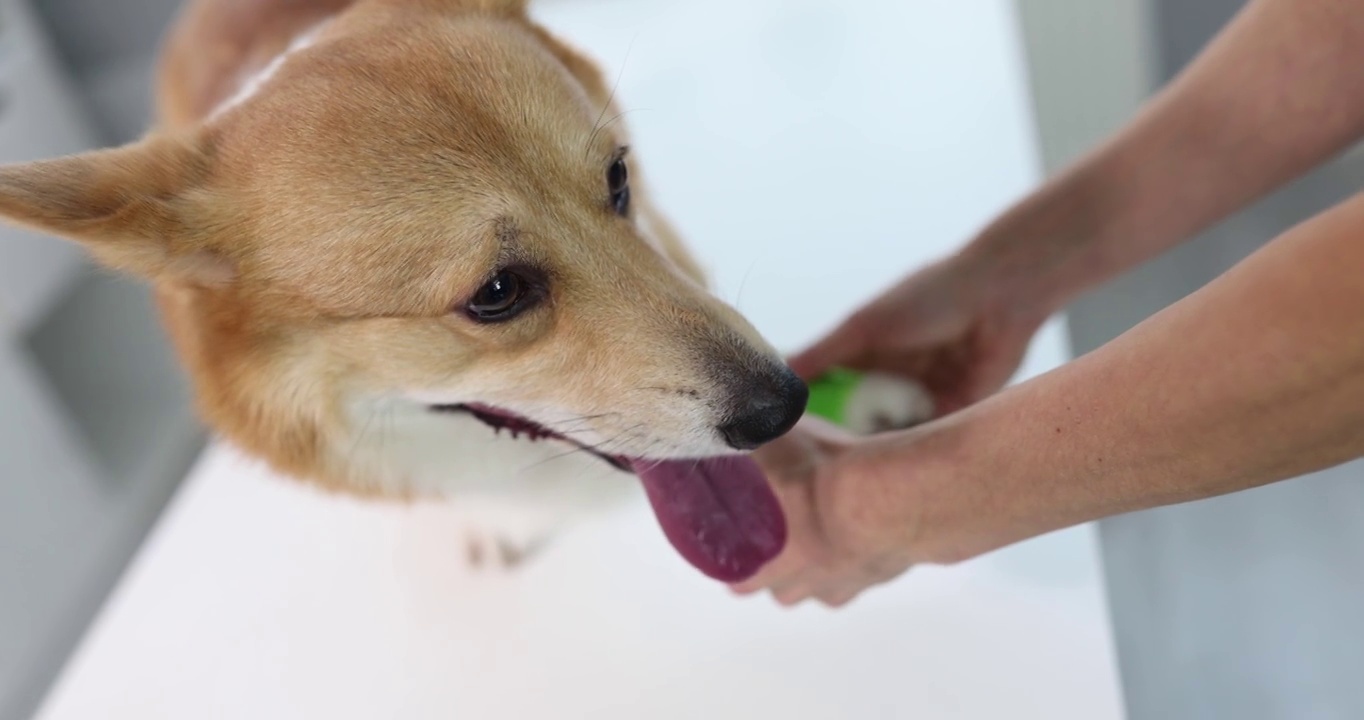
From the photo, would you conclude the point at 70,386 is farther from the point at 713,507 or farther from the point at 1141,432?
the point at 1141,432

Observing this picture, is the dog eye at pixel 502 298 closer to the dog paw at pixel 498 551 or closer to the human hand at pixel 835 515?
the human hand at pixel 835 515

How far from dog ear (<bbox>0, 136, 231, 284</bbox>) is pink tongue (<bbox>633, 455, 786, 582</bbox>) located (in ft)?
1.24

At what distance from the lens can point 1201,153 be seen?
812 millimetres

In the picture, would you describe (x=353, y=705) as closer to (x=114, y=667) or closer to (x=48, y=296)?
(x=114, y=667)

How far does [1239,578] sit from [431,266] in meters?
0.78

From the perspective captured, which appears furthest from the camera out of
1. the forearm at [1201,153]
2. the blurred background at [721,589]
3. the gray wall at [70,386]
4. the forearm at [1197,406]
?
the gray wall at [70,386]

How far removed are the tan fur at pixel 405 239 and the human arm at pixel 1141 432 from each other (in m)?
0.13

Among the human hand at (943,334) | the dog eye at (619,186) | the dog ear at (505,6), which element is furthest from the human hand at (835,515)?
the dog ear at (505,6)

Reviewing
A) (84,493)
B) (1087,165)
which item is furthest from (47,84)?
(1087,165)

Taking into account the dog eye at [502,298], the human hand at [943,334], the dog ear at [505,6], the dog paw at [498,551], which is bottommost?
the dog paw at [498,551]

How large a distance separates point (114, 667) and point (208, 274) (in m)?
0.54

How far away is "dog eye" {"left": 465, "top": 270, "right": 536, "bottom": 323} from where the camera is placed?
0.69 m

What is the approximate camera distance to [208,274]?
724 mm

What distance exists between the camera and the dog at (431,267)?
2.16ft
